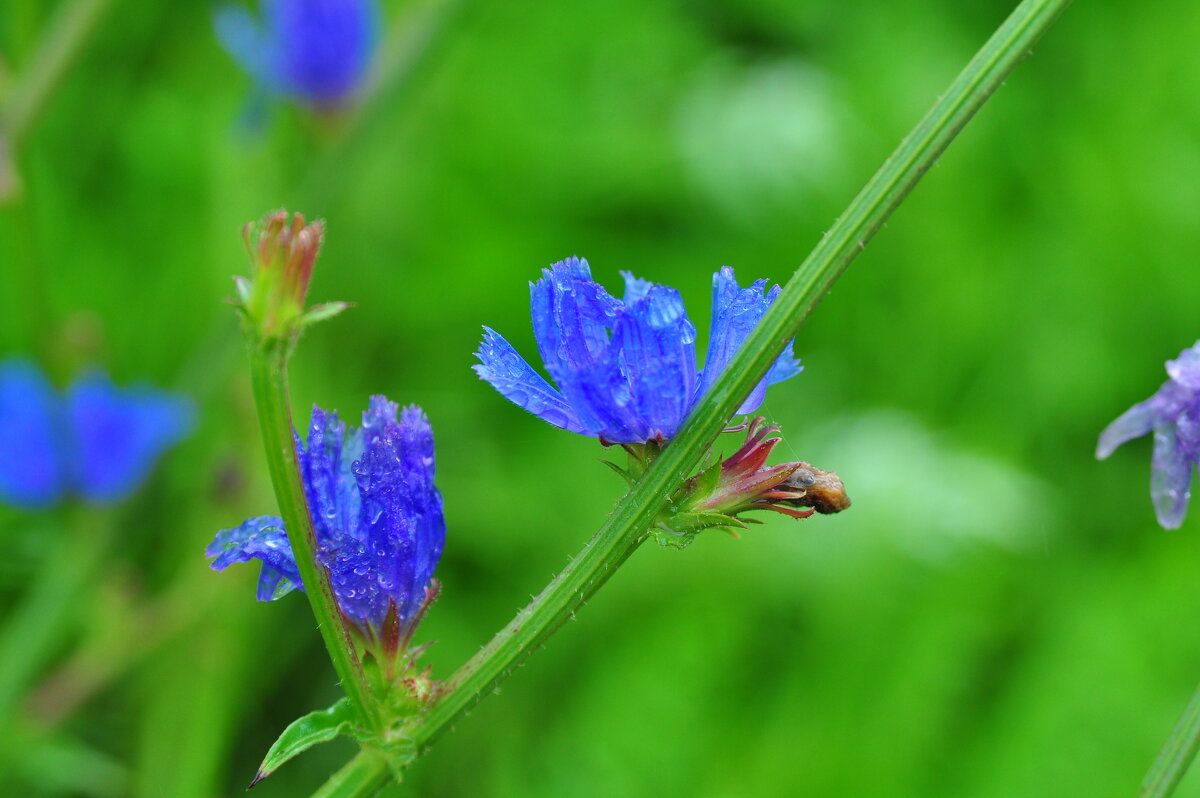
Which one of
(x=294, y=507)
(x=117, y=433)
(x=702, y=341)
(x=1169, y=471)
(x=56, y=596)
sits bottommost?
(x=56, y=596)

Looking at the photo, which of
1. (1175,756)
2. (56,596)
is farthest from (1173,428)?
(56,596)

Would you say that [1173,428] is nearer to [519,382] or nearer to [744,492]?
[744,492]

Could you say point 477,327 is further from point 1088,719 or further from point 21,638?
point 1088,719

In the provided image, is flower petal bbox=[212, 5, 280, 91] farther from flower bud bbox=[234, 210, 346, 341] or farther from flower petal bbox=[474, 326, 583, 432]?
flower bud bbox=[234, 210, 346, 341]

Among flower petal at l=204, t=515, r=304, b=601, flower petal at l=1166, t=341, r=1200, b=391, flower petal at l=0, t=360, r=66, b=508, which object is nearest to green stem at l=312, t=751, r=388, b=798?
flower petal at l=204, t=515, r=304, b=601

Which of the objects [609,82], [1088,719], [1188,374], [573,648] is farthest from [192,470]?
[1188,374]

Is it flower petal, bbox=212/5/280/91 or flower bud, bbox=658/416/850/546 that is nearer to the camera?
flower bud, bbox=658/416/850/546

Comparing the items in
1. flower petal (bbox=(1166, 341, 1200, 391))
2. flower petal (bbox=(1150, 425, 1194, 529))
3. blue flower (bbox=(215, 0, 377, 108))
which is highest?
blue flower (bbox=(215, 0, 377, 108))
